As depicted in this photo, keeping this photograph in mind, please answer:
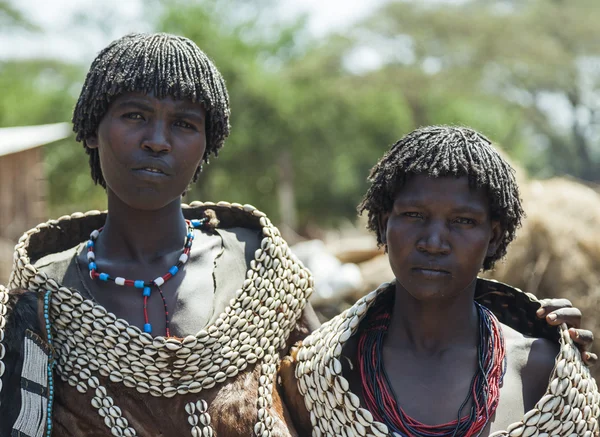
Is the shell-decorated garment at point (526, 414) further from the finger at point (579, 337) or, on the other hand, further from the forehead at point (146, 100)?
the forehead at point (146, 100)

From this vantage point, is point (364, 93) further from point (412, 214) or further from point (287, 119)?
point (412, 214)

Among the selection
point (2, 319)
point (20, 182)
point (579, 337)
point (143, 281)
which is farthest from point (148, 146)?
point (20, 182)

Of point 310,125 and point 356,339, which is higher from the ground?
point 310,125

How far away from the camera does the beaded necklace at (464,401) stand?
215 centimetres

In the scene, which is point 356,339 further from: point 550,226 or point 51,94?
point 51,94

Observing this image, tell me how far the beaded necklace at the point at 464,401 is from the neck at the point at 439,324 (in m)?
0.04

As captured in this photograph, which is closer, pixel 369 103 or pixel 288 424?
pixel 288 424

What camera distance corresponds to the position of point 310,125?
21.6 metres

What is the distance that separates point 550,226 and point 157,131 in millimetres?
2938

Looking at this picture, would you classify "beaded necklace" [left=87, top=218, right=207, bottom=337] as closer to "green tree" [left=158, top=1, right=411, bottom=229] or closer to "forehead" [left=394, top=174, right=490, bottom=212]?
"forehead" [left=394, top=174, right=490, bottom=212]

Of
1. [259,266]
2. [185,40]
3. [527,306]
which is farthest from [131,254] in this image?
[527,306]

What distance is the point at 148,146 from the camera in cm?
228

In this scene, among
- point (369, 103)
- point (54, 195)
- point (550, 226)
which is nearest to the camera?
point (550, 226)

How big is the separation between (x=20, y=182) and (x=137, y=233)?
364 inches
